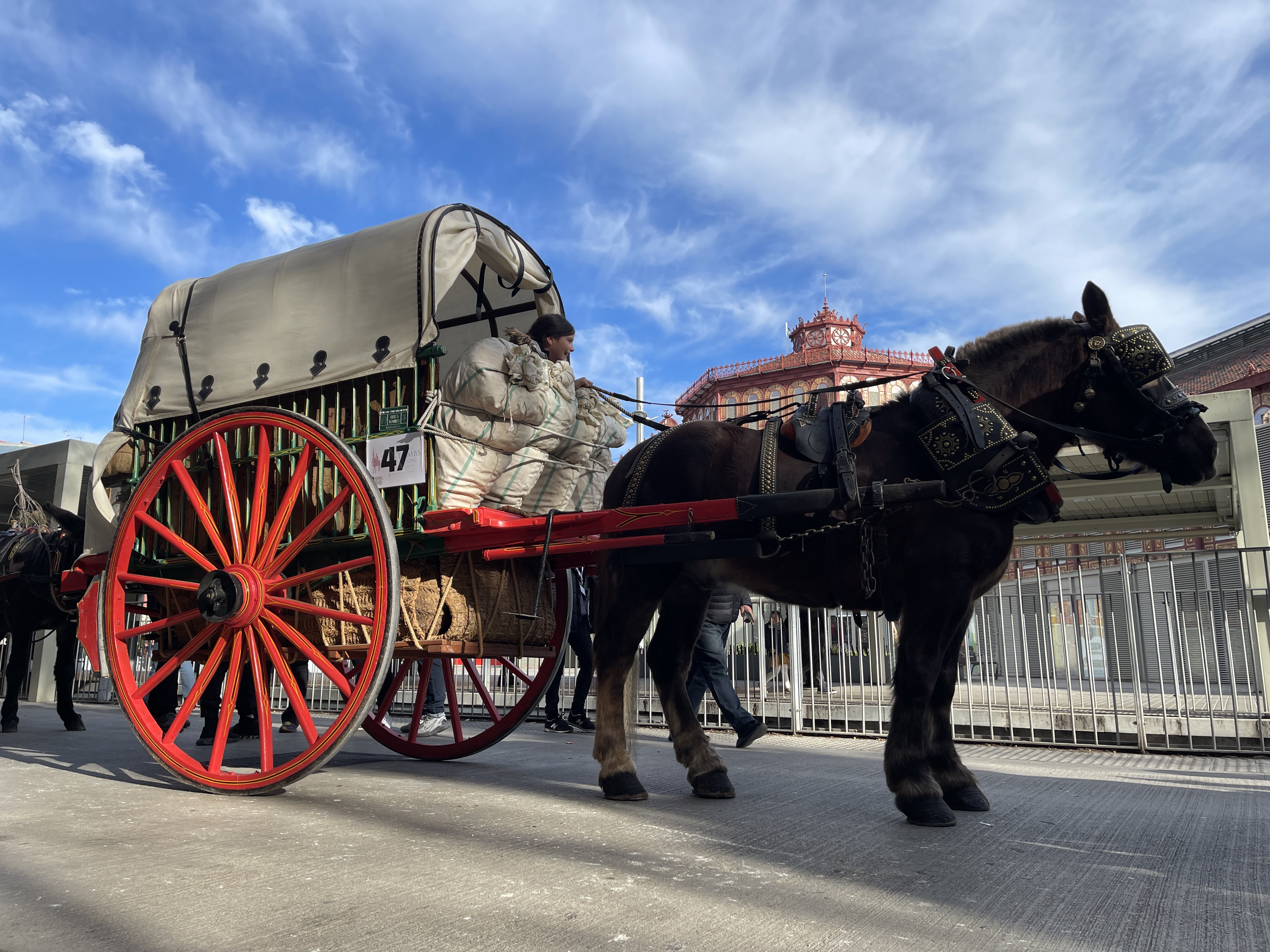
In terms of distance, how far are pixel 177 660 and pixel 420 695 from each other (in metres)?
1.87

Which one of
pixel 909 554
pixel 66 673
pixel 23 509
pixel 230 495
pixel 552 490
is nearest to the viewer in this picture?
pixel 909 554

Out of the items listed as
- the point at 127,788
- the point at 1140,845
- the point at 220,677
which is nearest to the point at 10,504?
the point at 220,677

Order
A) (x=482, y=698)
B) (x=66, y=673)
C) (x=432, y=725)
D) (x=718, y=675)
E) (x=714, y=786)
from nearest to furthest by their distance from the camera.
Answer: (x=714, y=786)
(x=482, y=698)
(x=718, y=675)
(x=432, y=725)
(x=66, y=673)

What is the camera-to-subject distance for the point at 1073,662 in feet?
27.7

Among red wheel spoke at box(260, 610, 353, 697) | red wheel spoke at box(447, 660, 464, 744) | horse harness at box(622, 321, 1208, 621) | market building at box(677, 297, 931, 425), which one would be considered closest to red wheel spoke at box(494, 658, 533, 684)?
red wheel spoke at box(447, 660, 464, 744)

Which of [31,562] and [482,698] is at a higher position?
[31,562]

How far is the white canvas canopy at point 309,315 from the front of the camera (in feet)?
16.0

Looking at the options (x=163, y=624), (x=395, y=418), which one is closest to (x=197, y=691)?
(x=163, y=624)

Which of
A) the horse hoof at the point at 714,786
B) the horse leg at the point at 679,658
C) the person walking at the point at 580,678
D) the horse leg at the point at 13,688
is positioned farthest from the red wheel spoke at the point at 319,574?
the horse leg at the point at 13,688

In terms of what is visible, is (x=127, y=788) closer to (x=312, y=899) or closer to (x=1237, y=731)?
(x=312, y=899)

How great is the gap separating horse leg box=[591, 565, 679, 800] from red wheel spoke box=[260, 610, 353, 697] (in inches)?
50.3

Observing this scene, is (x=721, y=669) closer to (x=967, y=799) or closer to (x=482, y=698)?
(x=482, y=698)

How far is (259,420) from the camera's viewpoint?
483 cm

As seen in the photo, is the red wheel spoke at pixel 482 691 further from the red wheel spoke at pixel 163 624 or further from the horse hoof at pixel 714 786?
the horse hoof at pixel 714 786
